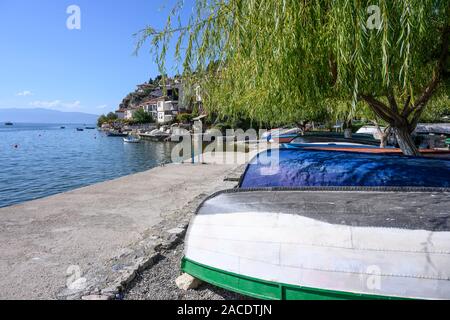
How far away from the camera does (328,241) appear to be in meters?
3.21

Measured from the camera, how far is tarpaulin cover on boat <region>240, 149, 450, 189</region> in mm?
4273

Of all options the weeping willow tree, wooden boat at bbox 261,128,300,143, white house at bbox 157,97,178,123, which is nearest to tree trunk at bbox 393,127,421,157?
the weeping willow tree

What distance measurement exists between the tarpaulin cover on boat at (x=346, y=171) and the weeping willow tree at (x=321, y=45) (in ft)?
3.14

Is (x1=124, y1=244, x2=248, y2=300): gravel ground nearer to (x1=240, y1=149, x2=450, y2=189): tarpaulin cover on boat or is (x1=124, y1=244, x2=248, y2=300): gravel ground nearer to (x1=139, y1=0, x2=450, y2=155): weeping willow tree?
(x1=240, y1=149, x2=450, y2=189): tarpaulin cover on boat

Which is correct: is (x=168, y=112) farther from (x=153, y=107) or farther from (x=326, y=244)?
(x=326, y=244)

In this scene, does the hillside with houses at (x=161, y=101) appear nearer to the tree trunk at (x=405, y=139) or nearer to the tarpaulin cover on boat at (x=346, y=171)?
the tarpaulin cover on boat at (x=346, y=171)

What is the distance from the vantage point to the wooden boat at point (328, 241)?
2.97 metres

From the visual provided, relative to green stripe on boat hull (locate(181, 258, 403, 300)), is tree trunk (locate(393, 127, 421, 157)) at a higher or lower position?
higher

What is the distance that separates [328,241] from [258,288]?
0.92 metres

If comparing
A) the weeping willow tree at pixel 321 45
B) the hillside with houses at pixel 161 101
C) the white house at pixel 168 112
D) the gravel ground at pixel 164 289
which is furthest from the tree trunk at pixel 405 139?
the white house at pixel 168 112

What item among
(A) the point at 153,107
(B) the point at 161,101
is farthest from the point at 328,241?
(A) the point at 153,107

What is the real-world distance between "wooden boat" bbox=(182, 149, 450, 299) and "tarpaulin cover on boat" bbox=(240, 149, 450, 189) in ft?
0.13
